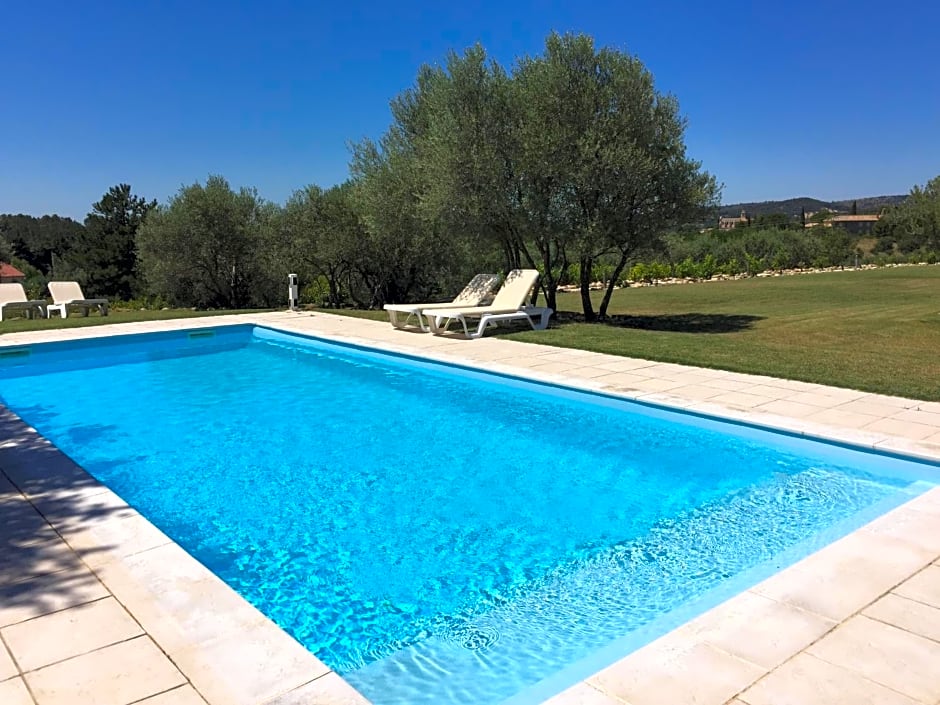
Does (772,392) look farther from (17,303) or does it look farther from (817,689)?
(17,303)

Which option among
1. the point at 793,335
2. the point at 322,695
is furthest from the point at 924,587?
the point at 793,335

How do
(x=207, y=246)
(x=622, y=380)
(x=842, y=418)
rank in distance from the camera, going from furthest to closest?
(x=207, y=246) < (x=622, y=380) < (x=842, y=418)

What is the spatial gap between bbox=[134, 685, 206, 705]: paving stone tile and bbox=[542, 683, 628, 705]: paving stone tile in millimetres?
1104

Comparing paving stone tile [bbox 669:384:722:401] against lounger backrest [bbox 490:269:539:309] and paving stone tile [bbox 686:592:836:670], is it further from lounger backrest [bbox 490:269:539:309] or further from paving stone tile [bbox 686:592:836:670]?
lounger backrest [bbox 490:269:539:309]

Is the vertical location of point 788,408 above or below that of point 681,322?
below

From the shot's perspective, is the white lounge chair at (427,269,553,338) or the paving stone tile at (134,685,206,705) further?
the white lounge chair at (427,269,553,338)

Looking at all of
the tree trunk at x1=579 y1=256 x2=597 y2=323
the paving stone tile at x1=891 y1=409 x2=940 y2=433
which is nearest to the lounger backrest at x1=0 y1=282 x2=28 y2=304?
the tree trunk at x1=579 y1=256 x2=597 y2=323

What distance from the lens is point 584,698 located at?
2.01m

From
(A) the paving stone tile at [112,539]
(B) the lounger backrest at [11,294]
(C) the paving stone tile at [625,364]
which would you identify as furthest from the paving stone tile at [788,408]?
(B) the lounger backrest at [11,294]

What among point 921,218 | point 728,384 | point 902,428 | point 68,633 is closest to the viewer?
point 68,633

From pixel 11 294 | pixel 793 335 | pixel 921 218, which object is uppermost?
pixel 921 218

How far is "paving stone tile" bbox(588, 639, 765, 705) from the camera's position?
200 centimetres

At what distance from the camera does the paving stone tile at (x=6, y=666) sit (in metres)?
2.10

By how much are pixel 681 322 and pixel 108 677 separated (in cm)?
1241
